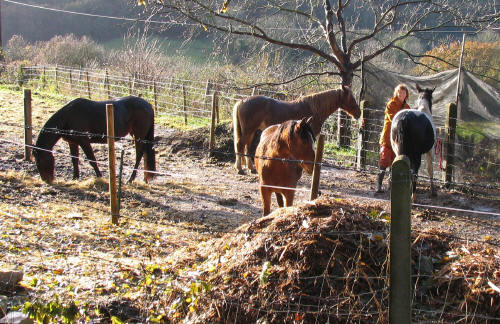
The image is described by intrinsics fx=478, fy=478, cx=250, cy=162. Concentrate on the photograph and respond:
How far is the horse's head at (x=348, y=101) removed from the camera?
1002cm

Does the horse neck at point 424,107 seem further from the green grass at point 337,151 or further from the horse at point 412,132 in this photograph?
the green grass at point 337,151

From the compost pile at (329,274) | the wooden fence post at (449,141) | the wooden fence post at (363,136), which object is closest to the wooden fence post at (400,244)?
the compost pile at (329,274)

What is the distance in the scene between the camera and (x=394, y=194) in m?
2.32

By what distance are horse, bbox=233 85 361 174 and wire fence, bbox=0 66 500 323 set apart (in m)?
6.70

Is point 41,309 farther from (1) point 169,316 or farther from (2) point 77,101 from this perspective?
(2) point 77,101

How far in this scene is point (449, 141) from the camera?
905 centimetres

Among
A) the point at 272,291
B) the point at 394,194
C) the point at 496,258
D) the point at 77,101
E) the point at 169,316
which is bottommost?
the point at 169,316

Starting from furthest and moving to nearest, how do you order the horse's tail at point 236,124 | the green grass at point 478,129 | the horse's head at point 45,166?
the horse's tail at point 236,124 → the green grass at point 478,129 → the horse's head at point 45,166

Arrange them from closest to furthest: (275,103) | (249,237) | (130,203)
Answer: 1. (249,237)
2. (130,203)
3. (275,103)

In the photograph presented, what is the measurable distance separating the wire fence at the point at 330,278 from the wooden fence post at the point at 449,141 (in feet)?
21.0

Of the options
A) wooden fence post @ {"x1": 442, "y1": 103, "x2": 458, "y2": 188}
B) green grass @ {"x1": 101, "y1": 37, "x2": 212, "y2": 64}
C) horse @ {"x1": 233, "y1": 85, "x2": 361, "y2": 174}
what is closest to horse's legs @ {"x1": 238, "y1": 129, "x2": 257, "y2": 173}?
horse @ {"x1": 233, "y1": 85, "x2": 361, "y2": 174}

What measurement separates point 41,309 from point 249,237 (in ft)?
4.65

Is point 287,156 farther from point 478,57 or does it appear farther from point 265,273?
point 478,57

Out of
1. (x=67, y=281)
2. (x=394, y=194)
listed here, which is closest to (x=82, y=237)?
(x=67, y=281)
